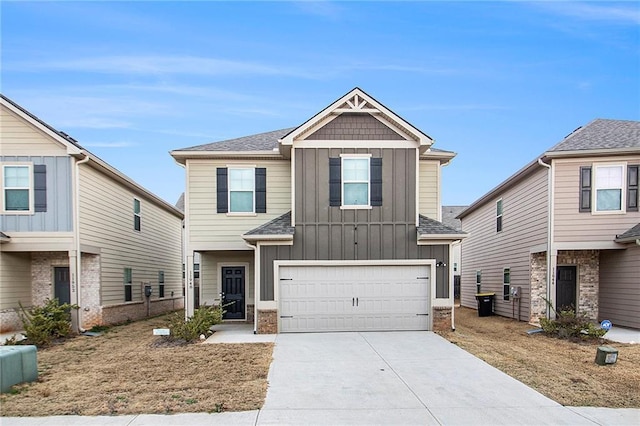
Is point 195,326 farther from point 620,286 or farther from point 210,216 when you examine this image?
point 620,286

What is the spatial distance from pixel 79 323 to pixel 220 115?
14.5m

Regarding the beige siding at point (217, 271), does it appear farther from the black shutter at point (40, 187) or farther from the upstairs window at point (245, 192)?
the black shutter at point (40, 187)

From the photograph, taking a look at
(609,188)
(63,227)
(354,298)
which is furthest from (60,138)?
(609,188)

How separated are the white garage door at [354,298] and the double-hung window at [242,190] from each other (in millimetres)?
2731

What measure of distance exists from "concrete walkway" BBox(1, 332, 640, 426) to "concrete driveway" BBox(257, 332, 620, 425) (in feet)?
0.04

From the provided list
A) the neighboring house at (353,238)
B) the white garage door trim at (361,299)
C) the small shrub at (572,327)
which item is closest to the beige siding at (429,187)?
the neighboring house at (353,238)

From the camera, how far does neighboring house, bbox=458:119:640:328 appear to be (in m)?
12.9

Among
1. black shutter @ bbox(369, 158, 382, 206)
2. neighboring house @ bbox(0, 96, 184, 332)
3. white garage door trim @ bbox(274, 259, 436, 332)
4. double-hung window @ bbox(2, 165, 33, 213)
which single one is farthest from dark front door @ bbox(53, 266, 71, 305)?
black shutter @ bbox(369, 158, 382, 206)

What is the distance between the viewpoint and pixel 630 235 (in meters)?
12.4

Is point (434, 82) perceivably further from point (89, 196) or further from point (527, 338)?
point (89, 196)

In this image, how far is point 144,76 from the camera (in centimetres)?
1894

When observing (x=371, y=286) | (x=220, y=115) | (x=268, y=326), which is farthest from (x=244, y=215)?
(x=220, y=115)

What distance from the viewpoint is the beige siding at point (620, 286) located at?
496 inches

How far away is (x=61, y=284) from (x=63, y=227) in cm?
281
